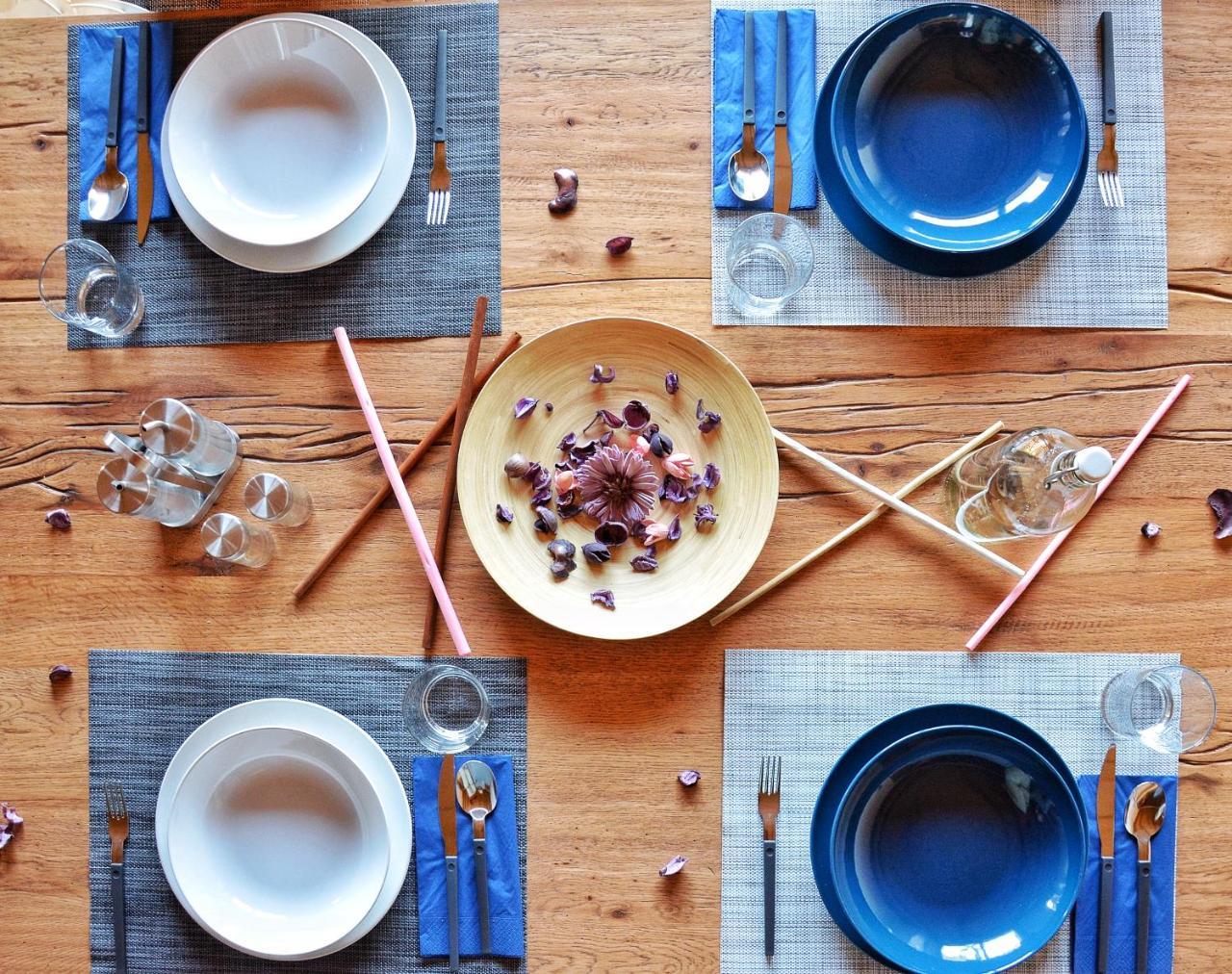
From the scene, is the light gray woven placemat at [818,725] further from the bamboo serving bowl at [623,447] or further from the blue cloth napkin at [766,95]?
the blue cloth napkin at [766,95]

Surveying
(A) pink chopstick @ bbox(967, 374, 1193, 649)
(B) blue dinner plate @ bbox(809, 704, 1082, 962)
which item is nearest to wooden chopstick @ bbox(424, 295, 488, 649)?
(B) blue dinner plate @ bbox(809, 704, 1082, 962)

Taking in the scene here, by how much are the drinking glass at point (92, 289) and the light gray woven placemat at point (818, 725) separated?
37.4 inches

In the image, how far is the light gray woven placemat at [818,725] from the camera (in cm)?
123

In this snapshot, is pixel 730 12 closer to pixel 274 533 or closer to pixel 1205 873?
pixel 274 533

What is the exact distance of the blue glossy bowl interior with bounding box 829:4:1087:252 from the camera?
1.21 m

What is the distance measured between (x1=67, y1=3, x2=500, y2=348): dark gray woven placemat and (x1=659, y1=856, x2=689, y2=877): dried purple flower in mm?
751

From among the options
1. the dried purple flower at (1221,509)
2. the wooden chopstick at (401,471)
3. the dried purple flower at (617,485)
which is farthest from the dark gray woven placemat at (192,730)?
the dried purple flower at (1221,509)

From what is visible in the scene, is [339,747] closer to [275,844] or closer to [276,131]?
[275,844]

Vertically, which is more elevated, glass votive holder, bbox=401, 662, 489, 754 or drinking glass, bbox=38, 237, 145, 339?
drinking glass, bbox=38, 237, 145, 339

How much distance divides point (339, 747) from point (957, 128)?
1.15 metres

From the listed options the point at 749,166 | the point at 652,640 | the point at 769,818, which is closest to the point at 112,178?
the point at 749,166

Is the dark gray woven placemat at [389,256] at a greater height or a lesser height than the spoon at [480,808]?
greater

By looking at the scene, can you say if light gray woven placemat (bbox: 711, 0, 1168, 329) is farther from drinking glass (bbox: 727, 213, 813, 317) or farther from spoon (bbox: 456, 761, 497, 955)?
spoon (bbox: 456, 761, 497, 955)

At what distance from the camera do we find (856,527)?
1239mm
